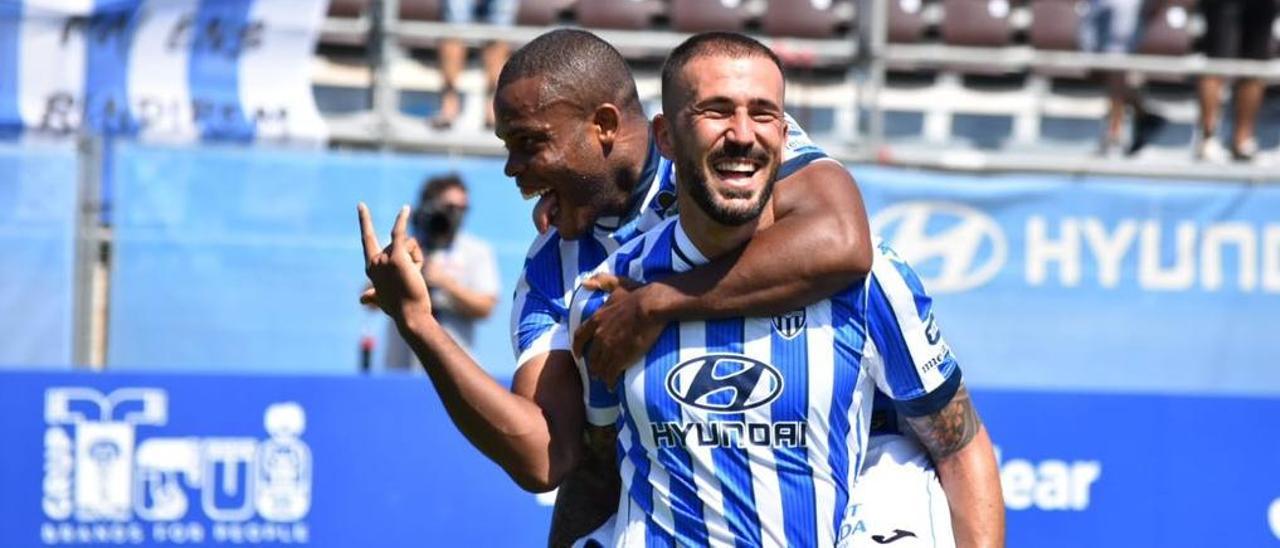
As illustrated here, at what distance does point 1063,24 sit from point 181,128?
17.0 feet

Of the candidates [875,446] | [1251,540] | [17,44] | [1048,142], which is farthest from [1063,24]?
[875,446]

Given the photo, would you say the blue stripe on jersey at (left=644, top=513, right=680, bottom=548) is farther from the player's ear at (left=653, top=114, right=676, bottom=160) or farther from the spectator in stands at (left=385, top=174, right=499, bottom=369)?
the spectator in stands at (left=385, top=174, right=499, bottom=369)

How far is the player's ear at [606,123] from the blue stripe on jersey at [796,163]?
426 mm

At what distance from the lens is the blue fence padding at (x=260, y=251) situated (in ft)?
30.4

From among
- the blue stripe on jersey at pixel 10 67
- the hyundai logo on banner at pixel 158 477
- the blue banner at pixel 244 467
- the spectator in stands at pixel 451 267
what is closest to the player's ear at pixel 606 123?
the blue banner at pixel 244 467

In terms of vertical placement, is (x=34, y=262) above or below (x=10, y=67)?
below

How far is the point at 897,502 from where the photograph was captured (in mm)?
3783

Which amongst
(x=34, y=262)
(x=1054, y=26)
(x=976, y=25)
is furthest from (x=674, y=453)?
(x=1054, y=26)

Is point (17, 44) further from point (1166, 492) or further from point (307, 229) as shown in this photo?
point (1166, 492)

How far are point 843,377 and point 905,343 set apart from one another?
13cm

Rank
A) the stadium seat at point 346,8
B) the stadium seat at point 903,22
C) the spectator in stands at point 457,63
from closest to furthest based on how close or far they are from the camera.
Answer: the spectator in stands at point 457,63 → the stadium seat at point 346,8 → the stadium seat at point 903,22

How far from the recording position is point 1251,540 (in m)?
7.30

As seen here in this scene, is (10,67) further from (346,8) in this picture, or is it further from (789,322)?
(789,322)

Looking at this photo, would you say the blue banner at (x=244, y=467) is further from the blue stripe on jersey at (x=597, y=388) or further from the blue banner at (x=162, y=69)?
the blue stripe on jersey at (x=597, y=388)
